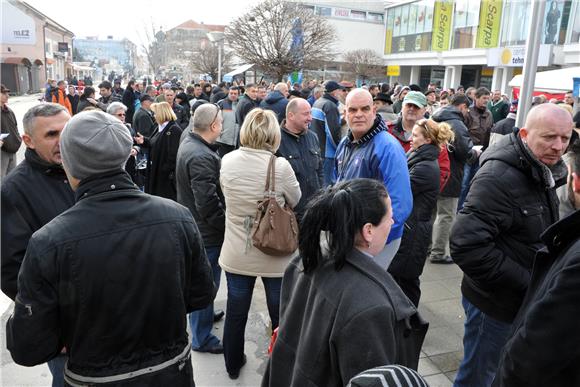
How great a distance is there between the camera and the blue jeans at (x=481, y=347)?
8.86ft

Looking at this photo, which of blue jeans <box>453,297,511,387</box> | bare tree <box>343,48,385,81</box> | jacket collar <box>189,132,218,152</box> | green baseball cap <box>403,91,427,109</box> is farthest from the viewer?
bare tree <box>343,48,385,81</box>

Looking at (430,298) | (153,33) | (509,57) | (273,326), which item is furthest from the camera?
(153,33)

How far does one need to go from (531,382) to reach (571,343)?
0.21 metres

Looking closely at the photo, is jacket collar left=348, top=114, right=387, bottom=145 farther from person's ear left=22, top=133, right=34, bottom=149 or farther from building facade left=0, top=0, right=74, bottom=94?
building facade left=0, top=0, right=74, bottom=94

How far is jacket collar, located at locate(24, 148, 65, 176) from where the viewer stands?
225cm

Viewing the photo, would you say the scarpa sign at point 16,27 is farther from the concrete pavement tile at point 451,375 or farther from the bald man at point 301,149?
the concrete pavement tile at point 451,375

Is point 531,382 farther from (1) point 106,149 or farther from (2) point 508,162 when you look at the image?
(1) point 106,149

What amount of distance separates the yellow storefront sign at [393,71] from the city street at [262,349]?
44557mm

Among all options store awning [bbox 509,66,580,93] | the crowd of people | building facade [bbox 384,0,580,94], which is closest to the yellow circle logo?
building facade [bbox 384,0,580,94]

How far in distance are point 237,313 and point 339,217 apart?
1.88m

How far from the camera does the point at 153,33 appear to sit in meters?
35.4

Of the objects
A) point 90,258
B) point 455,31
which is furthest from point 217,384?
point 455,31

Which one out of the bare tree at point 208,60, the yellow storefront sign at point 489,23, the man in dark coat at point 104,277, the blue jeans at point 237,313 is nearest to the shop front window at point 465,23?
the yellow storefront sign at point 489,23

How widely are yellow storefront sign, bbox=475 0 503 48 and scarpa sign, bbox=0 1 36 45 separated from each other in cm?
3024
